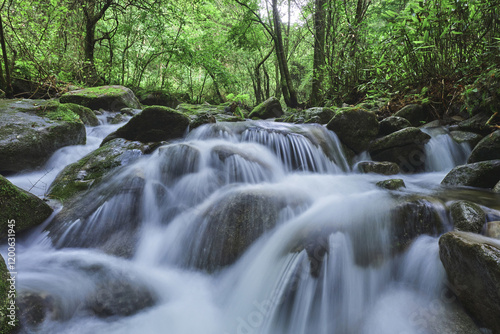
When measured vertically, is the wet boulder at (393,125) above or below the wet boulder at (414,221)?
above

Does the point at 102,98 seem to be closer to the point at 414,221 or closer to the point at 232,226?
the point at 232,226

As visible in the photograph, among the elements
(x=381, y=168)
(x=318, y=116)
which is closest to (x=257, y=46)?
(x=318, y=116)

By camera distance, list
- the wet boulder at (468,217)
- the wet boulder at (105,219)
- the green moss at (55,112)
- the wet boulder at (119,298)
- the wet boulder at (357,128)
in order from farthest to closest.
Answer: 1. the wet boulder at (357,128)
2. the green moss at (55,112)
3. the wet boulder at (105,219)
4. the wet boulder at (468,217)
5. the wet boulder at (119,298)

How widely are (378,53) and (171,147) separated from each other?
602cm

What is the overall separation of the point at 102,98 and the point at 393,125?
846 cm

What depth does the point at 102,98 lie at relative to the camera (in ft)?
26.5

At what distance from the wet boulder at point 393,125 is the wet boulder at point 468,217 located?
343cm

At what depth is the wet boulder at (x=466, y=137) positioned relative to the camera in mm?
4473

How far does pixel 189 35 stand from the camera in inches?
466

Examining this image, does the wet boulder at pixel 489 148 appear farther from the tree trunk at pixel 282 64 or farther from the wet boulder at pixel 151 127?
the tree trunk at pixel 282 64

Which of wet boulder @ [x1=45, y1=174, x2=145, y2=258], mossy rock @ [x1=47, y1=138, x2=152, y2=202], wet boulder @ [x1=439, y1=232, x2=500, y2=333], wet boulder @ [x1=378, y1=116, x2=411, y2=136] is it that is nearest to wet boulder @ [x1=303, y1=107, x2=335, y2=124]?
wet boulder @ [x1=378, y1=116, x2=411, y2=136]

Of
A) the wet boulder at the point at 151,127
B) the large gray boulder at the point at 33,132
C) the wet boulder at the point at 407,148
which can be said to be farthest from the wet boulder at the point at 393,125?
the large gray boulder at the point at 33,132

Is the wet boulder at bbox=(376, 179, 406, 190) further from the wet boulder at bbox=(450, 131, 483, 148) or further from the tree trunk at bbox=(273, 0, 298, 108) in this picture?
the tree trunk at bbox=(273, 0, 298, 108)

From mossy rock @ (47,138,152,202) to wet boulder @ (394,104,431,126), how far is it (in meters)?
5.73
